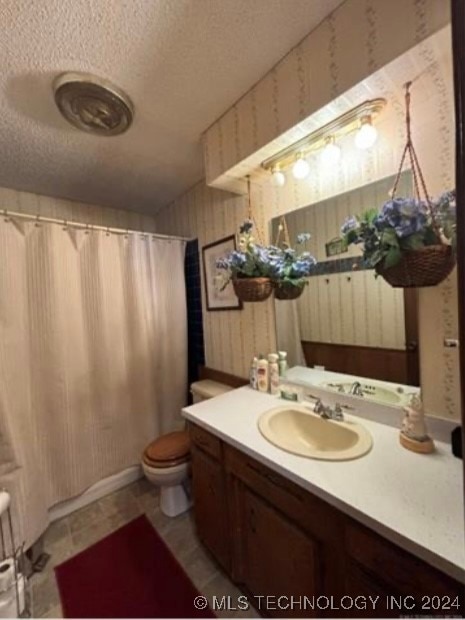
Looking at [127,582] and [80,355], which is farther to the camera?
[80,355]

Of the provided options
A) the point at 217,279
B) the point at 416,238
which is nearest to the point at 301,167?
the point at 416,238

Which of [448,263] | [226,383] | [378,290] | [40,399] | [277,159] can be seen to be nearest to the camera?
[448,263]

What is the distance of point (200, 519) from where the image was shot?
1392 mm

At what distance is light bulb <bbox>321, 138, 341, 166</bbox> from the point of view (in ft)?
3.88

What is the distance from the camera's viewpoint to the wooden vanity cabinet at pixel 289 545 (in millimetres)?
659

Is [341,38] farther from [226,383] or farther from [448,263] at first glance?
[226,383]

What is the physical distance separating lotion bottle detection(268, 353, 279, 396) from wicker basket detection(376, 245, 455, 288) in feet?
2.70

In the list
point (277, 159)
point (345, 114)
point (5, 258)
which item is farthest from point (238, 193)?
point (5, 258)

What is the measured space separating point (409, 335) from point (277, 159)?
38.7 inches

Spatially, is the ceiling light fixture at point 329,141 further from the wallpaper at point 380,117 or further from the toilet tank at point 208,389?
the toilet tank at point 208,389

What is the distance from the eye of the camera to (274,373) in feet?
4.97

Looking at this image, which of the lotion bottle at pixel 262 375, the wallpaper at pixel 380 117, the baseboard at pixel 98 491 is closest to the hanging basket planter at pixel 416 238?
the wallpaper at pixel 380 117

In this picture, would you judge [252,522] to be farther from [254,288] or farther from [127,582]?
[254,288]

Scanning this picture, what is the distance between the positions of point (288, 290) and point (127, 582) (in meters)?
1.60
